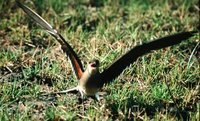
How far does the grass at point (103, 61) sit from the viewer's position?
3.50 meters

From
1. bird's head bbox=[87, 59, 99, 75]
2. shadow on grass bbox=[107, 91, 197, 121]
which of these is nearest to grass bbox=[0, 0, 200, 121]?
shadow on grass bbox=[107, 91, 197, 121]

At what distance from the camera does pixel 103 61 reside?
420cm

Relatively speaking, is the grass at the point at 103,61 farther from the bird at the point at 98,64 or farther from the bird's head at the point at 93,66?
the bird's head at the point at 93,66

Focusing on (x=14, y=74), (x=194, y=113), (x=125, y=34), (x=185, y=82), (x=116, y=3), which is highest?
(x=116, y=3)

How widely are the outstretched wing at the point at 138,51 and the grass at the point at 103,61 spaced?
0.23 metres

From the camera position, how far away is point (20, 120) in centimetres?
325

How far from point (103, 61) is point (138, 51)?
107 cm

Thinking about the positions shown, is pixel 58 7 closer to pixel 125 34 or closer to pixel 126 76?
pixel 125 34

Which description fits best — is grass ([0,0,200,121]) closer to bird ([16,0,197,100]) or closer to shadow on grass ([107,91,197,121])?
shadow on grass ([107,91,197,121])

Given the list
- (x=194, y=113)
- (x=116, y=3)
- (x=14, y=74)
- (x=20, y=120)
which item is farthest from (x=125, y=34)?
(x=20, y=120)

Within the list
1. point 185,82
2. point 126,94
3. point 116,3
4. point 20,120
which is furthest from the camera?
point 116,3

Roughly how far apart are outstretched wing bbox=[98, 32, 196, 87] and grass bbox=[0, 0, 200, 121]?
0.23 meters

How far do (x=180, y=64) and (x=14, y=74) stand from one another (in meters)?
1.35

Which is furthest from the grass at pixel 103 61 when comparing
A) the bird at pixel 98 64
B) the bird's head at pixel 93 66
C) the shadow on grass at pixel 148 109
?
the bird's head at pixel 93 66
